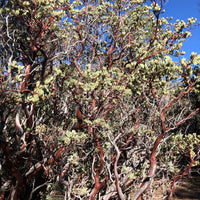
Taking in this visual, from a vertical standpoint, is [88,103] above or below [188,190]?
above

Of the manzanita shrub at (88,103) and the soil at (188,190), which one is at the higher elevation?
the manzanita shrub at (88,103)

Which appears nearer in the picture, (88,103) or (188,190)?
(88,103)

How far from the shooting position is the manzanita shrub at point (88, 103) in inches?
235

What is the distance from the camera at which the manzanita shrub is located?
598cm

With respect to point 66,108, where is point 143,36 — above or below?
above

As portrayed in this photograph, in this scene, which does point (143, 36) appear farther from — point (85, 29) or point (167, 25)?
point (85, 29)

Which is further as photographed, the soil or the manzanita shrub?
the soil

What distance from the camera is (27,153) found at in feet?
25.5

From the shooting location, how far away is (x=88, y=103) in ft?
31.1

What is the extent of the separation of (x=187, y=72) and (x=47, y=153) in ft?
20.6

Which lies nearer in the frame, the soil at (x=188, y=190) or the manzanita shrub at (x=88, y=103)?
the manzanita shrub at (x=88, y=103)

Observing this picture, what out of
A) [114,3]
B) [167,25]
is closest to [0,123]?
[114,3]

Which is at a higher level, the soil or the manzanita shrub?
the manzanita shrub

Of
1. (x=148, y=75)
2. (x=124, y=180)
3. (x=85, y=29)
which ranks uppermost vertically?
(x=85, y=29)
